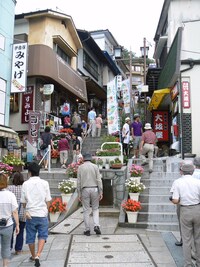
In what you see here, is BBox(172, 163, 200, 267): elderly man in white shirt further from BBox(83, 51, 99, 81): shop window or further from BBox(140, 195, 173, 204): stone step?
BBox(83, 51, 99, 81): shop window

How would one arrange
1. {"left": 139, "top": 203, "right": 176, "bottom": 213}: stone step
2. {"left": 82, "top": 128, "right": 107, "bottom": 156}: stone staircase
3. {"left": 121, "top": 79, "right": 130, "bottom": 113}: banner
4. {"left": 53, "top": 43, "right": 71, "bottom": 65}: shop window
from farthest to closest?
{"left": 53, "top": 43, "right": 71, "bottom": 65}: shop window, {"left": 121, "top": 79, "right": 130, "bottom": 113}: banner, {"left": 82, "top": 128, "right": 107, "bottom": 156}: stone staircase, {"left": 139, "top": 203, "right": 176, "bottom": 213}: stone step

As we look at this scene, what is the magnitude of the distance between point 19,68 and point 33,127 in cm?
346

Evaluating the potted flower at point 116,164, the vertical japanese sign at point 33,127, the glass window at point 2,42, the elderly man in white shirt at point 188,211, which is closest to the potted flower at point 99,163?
the potted flower at point 116,164

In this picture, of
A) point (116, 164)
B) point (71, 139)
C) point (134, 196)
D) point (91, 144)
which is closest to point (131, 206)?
point (134, 196)

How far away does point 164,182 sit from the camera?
10484 millimetres

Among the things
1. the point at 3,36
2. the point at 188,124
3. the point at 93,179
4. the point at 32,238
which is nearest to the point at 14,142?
the point at 3,36

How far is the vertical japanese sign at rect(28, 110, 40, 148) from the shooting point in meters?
17.1

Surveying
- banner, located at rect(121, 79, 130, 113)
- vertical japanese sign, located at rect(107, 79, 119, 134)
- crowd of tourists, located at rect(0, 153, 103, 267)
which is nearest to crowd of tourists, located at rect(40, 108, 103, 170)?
vertical japanese sign, located at rect(107, 79, 119, 134)

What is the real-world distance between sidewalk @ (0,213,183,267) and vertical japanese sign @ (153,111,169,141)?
12657 mm

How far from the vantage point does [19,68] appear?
1650 centimetres

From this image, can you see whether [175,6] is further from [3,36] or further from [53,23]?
[3,36]

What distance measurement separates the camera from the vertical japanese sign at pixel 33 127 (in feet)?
56.0

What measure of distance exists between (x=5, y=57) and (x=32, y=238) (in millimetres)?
12967

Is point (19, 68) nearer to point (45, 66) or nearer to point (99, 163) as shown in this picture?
point (45, 66)
